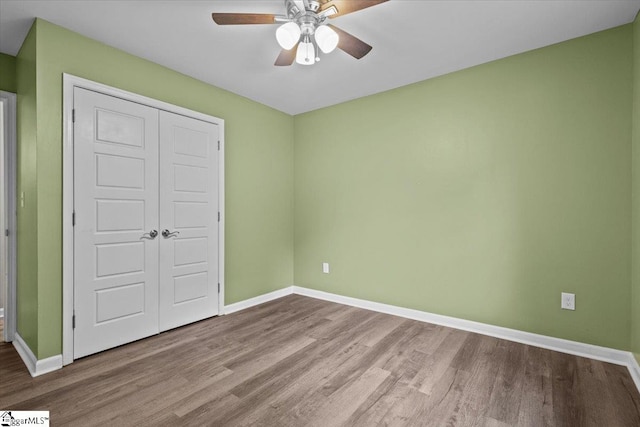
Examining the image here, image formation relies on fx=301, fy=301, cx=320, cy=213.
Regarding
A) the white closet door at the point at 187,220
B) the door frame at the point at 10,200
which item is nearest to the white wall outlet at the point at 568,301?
the white closet door at the point at 187,220

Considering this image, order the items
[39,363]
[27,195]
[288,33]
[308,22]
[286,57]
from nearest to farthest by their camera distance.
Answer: [288,33]
[308,22]
[39,363]
[286,57]
[27,195]

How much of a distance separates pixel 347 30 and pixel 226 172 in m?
1.95

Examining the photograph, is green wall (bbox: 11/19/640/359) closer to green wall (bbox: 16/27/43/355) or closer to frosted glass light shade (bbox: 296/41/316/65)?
green wall (bbox: 16/27/43/355)

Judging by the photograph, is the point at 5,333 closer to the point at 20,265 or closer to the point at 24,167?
the point at 20,265

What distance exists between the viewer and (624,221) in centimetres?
226

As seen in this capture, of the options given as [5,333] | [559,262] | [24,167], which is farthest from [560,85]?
[5,333]

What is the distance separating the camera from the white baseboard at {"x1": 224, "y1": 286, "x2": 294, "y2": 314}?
11.4 ft

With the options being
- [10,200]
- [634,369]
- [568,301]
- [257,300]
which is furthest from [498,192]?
[10,200]

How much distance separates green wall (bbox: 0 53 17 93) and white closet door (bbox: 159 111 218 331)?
1.25m

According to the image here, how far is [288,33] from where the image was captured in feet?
5.94

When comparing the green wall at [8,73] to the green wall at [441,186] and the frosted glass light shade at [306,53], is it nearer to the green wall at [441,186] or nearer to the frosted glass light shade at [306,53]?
the green wall at [441,186]

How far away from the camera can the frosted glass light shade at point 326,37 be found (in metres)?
1.83

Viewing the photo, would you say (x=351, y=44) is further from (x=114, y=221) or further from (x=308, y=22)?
(x=114, y=221)

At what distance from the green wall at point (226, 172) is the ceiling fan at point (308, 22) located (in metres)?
1.43
